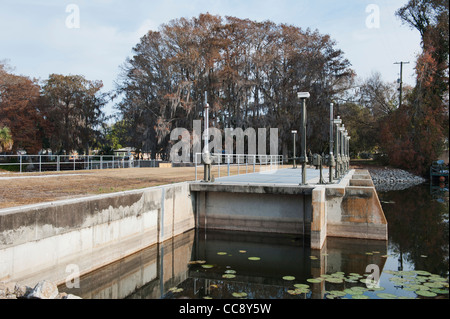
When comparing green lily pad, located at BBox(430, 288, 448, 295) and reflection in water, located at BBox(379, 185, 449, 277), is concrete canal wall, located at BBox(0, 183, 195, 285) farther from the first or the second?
green lily pad, located at BBox(430, 288, 448, 295)

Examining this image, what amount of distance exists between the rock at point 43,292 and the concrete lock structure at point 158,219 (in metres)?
0.74

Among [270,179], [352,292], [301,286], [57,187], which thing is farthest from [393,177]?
[57,187]

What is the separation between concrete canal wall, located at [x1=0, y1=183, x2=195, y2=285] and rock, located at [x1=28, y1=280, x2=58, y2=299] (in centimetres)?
74

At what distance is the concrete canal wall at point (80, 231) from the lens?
5.44 meters

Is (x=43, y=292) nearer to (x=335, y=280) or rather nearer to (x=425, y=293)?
(x=335, y=280)

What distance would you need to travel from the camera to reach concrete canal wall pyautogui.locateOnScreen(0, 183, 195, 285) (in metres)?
5.44

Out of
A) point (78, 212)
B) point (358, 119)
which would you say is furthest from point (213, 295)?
point (358, 119)

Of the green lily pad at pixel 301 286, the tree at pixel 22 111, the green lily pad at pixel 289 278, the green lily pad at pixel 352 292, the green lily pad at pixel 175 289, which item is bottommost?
the green lily pad at pixel 175 289

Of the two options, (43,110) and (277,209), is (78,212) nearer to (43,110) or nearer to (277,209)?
(277,209)

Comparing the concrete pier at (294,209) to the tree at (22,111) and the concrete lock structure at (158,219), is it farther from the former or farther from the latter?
the tree at (22,111)

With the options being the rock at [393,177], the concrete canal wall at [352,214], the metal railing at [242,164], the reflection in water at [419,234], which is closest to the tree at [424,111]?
the rock at [393,177]

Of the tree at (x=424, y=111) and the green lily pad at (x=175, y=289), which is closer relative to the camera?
the green lily pad at (x=175, y=289)

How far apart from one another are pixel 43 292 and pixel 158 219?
16.2 ft
